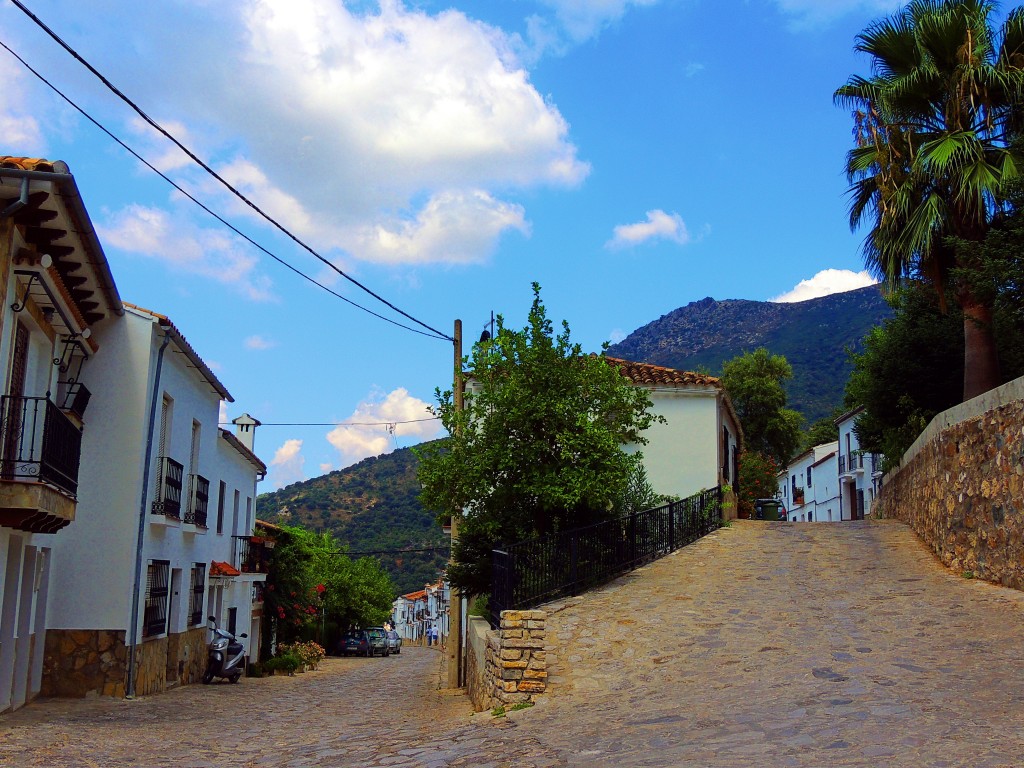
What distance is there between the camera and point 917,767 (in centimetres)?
612

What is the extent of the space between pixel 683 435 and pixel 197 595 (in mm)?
12641

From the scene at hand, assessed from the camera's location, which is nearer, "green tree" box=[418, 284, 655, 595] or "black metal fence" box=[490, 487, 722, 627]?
"black metal fence" box=[490, 487, 722, 627]

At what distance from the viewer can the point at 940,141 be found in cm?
1688

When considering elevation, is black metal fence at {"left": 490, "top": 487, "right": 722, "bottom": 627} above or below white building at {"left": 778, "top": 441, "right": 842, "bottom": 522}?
below

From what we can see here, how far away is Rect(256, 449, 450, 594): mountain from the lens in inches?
3002

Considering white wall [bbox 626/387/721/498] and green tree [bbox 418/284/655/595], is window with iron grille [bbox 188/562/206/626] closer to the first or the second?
green tree [bbox 418/284/655/595]

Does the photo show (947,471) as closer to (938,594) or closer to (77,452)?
(938,594)

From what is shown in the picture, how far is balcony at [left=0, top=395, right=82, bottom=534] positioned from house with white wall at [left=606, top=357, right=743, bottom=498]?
14950mm

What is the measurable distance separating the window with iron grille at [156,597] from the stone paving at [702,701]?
123 cm

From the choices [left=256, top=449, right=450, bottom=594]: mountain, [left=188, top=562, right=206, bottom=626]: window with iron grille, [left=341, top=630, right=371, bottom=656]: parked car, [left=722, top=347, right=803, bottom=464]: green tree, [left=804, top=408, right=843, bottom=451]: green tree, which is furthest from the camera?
[left=256, top=449, right=450, bottom=594]: mountain

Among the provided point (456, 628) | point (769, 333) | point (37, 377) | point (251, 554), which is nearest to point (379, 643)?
point (251, 554)

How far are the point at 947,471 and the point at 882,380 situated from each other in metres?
7.75

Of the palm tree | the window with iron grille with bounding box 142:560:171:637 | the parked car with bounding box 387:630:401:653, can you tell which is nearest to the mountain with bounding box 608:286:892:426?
the parked car with bounding box 387:630:401:653

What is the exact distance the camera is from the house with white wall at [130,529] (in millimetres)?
14711
